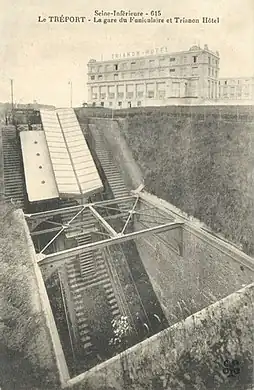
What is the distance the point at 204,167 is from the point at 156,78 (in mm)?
2356

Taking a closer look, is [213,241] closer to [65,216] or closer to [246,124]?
[246,124]

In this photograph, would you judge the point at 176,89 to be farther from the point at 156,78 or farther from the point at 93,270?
the point at 93,270

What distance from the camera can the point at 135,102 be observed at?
26.7 ft

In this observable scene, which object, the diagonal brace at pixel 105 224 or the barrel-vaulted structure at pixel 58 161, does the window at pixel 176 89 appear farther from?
the diagonal brace at pixel 105 224

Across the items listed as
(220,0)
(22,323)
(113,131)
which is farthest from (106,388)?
(113,131)

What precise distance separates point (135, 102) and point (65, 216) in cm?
329

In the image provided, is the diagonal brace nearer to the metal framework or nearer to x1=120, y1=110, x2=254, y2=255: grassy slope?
the metal framework

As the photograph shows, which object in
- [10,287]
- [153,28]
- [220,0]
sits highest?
[220,0]

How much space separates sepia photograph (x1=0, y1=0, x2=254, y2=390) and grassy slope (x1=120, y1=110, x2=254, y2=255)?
3 centimetres

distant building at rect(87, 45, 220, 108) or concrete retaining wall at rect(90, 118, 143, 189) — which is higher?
distant building at rect(87, 45, 220, 108)

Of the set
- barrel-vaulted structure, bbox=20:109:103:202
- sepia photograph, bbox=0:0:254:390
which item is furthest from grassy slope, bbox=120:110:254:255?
barrel-vaulted structure, bbox=20:109:103:202

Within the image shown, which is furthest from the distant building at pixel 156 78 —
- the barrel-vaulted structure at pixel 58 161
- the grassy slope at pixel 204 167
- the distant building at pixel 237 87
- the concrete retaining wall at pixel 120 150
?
the barrel-vaulted structure at pixel 58 161

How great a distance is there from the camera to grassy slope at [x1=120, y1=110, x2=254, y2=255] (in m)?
5.89

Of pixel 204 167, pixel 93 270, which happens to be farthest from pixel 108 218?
pixel 204 167
